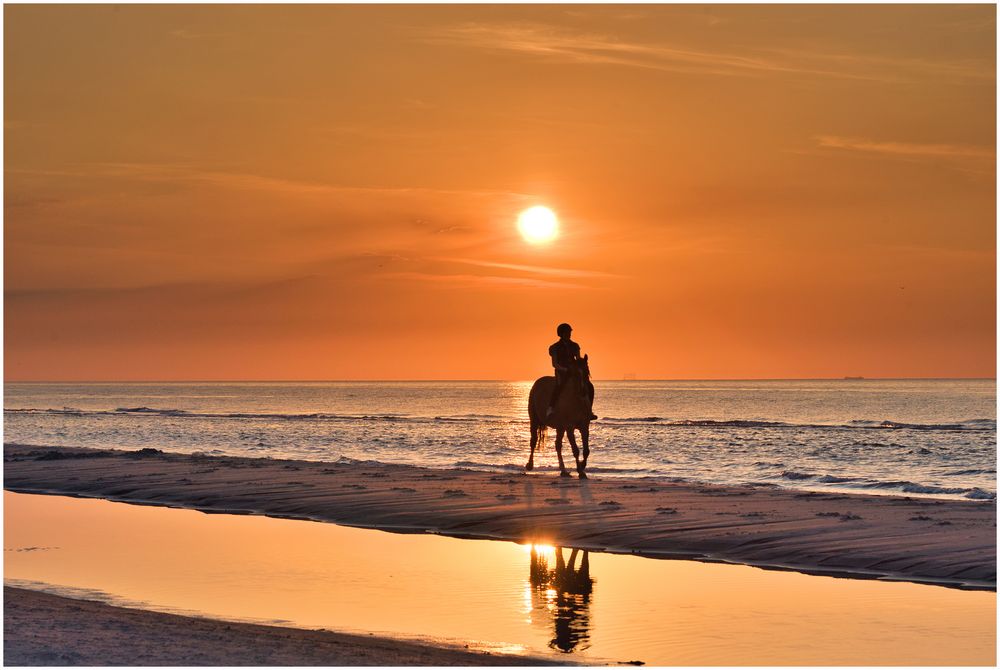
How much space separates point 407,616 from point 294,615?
119cm

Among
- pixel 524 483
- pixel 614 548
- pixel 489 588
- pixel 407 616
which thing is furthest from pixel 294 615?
pixel 524 483

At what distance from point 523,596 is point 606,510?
7.28m

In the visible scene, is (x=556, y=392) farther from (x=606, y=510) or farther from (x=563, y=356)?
(x=606, y=510)

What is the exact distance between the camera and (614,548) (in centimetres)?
1712

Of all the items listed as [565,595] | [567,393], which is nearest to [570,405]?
[567,393]

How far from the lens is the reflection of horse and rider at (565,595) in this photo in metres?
11.0

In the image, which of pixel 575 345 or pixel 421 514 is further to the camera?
pixel 575 345

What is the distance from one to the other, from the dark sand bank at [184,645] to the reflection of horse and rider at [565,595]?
103cm

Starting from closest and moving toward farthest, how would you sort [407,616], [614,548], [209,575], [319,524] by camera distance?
[407,616]
[209,575]
[614,548]
[319,524]

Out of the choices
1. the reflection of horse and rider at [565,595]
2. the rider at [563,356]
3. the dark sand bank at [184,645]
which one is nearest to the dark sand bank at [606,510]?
the reflection of horse and rider at [565,595]

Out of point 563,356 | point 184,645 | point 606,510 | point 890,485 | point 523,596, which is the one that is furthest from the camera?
point 890,485

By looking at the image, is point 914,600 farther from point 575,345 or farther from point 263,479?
point 263,479

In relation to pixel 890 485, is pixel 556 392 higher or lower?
higher

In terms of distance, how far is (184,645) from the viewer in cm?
1043
